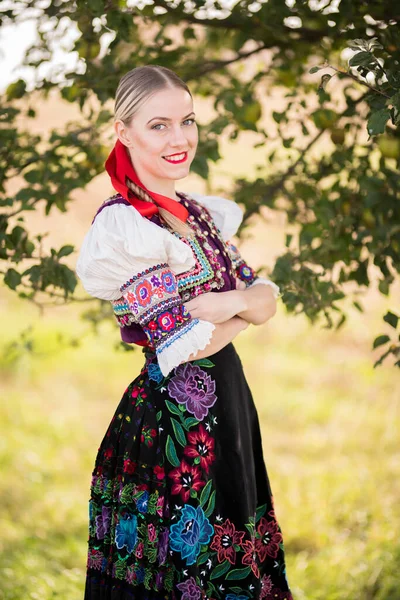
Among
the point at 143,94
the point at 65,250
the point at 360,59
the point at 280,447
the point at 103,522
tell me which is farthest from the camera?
the point at 280,447

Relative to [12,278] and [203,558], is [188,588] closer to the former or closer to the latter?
[203,558]

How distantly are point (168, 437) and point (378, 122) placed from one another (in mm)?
878

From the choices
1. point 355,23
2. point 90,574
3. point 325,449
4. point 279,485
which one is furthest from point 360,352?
point 90,574

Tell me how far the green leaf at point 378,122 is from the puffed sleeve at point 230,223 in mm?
485

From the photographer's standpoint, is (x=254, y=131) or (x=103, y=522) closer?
(x=103, y=522)

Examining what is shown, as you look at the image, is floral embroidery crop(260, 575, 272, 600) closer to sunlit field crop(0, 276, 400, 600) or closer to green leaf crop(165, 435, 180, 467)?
green leaf crop(165, 435, 180, 467)

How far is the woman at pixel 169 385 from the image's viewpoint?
1.73 m

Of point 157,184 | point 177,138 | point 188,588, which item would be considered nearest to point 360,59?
point 177,138

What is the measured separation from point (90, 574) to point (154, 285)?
801 millimetres

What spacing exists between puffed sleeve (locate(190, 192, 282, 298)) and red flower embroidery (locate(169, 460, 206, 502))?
524 millimetres

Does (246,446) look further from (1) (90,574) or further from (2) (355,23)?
(2) (355,23)

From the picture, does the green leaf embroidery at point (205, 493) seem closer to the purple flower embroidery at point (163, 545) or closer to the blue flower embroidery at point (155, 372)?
the purple flower embroidery at point (163, 545)

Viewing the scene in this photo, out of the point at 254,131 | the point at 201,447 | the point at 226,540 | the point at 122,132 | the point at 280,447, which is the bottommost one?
the point at 226,540

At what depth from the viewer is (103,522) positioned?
6.39 ft
